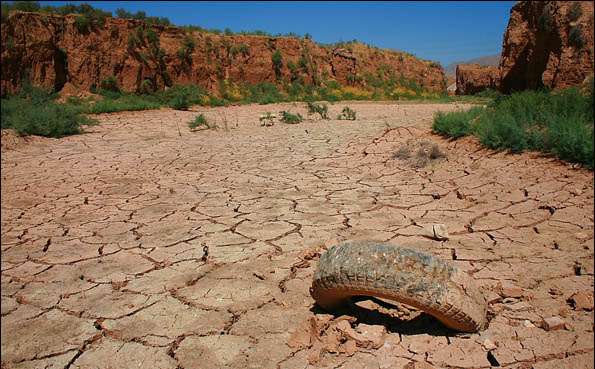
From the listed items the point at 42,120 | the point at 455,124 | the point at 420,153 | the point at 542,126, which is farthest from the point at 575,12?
the point at 42,120

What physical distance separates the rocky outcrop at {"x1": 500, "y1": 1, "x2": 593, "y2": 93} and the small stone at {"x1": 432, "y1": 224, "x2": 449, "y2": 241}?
3.13 metres

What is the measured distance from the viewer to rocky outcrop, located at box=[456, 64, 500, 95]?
1534 cm

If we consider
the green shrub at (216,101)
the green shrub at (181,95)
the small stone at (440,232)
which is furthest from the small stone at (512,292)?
the green shrub at (216,101)

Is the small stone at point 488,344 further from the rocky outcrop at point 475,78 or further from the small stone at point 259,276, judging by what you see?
the rocky outcrop at point 475,78

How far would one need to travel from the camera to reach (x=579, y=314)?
200 cm

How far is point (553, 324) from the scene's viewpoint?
1.92m

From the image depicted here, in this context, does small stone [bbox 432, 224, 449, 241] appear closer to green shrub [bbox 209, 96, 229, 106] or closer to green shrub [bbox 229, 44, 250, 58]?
green shrub [bbox 209, 96, 229, 106]

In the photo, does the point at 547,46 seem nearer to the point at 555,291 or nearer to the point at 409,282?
the point at 555,291

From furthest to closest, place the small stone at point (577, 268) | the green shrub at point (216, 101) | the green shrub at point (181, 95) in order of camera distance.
A: the green shrub at point (216, 101), the green shrub at point (181, 95), the small stone at point (577, 268)

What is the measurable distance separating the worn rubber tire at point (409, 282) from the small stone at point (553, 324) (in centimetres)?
25

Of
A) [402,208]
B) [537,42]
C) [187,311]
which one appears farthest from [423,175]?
[537,42]

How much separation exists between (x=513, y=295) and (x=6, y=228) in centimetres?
402

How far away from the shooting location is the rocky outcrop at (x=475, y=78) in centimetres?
1534

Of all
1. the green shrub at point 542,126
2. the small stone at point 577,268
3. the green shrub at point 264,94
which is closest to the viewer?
the small stone at point 577,268
